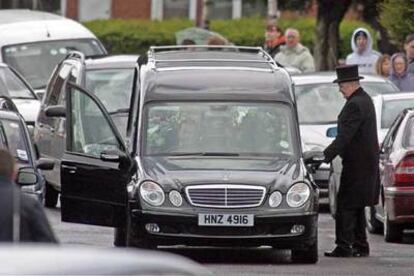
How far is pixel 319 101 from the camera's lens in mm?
23312

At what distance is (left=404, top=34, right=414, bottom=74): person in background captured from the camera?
2505 centimetres

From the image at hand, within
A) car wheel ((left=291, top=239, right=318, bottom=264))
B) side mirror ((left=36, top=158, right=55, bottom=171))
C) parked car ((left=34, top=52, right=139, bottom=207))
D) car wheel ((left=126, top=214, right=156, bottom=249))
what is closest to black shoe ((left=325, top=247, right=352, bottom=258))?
car wheel ((left=291, top=239, right=318, bottom=264))

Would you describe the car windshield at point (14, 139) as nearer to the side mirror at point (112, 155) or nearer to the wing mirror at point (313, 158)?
the side mirror at point (112, 155)

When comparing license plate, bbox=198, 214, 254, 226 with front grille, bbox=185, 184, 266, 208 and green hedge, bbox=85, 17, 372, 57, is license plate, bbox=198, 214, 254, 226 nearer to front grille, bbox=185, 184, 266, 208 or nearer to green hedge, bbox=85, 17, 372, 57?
front grille, bbox=185, 184, 266, 208

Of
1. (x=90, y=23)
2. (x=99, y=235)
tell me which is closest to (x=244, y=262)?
(x=99, y=235)

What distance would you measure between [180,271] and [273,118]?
10.1 metres

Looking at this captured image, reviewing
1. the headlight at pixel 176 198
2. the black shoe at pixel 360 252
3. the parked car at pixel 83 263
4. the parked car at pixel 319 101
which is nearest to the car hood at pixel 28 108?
the parked car at pixel 319 101

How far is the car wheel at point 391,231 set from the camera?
1811 cm

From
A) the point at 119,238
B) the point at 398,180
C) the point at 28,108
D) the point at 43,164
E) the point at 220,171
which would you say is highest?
the point at 220,171

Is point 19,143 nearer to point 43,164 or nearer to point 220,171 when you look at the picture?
point 43,164

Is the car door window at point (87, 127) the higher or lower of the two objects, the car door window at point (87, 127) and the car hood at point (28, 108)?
the higher

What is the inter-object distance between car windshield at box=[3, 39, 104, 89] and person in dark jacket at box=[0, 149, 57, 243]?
20.7 metres

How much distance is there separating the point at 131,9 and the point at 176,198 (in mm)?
37496

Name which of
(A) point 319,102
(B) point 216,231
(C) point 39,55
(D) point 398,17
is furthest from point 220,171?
(C) point 39,55
